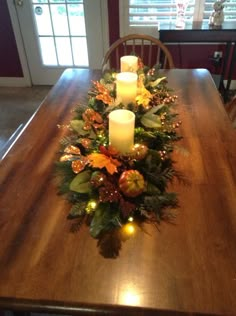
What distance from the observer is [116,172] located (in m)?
0.73

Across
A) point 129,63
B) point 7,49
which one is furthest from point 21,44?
point 129,63

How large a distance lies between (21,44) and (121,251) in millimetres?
2967

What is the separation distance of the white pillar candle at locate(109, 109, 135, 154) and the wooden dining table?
0.19 meters

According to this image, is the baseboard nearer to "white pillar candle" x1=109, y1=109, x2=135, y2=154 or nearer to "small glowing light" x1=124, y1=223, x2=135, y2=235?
"white pillar candle" x1=109, y1=109, x2=135, y2=154

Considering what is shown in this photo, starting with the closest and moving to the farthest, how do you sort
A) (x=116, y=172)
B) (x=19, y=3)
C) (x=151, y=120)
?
(x=116, y=172), (x=151, y=120), (x=19, y=3)

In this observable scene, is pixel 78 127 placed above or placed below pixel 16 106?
above

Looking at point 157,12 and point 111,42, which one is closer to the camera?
point 157,12

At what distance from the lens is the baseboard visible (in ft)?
10.6

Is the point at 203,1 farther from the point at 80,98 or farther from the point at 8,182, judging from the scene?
the point at 8,182

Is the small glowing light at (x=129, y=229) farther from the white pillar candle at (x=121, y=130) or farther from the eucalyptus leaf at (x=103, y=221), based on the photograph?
the white pillar candle at (x=121, y=130)

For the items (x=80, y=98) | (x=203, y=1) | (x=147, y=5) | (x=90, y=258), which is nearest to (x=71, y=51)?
(x=147, y=5)

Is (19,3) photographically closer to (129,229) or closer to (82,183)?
(82,183)

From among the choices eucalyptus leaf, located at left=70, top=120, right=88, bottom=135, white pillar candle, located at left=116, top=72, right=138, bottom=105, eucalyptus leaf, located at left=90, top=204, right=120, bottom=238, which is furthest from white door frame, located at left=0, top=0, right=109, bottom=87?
eucalyptus leaf, located at left=90, top=204, right=120, bottom=238

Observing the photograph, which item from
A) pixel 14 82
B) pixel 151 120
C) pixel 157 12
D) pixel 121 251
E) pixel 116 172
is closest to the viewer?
pixel 121 251
